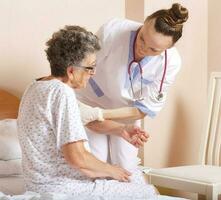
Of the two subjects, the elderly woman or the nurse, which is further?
the nurse

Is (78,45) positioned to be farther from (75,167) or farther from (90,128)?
(90,128)

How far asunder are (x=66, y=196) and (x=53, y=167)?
0.13 metres

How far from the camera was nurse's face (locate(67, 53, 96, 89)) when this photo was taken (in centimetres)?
192

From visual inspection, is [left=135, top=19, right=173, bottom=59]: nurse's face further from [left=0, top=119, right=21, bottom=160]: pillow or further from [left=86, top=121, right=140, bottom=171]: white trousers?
[left=0, top=119, right=21, bottom=160]: pillow

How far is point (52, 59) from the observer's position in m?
1.93

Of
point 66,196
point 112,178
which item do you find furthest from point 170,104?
point 66,196

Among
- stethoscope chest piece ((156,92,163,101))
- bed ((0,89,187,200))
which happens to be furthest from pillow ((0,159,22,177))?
stethoscope chest piece ((156,92,163,101))

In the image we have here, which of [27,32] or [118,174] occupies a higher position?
[27,32]

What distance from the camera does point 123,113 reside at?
244 cm

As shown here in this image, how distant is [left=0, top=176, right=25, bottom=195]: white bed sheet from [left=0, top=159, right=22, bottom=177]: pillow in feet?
0.10

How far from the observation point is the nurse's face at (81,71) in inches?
75.6

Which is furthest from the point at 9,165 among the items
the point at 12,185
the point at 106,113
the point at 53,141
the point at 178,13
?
the point at 178,13

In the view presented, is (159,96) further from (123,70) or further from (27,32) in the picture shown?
(27,32)

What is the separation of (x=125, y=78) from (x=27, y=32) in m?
0.62
